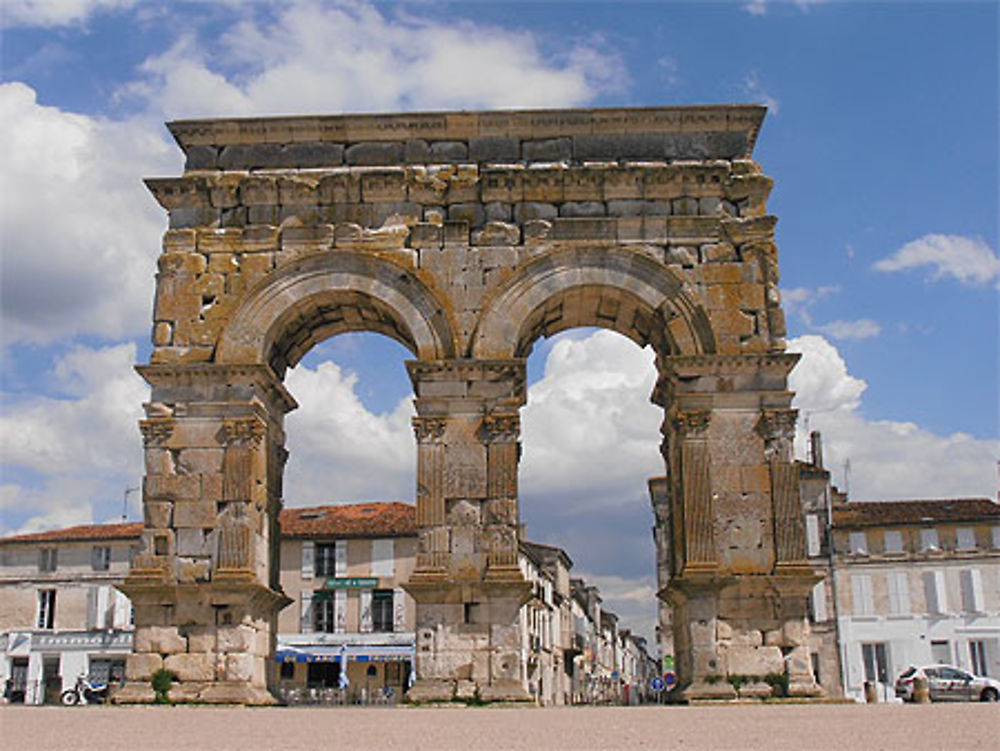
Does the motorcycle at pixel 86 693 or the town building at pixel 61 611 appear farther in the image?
the town building at pixel 61 611

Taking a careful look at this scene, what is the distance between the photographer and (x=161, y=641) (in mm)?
16859

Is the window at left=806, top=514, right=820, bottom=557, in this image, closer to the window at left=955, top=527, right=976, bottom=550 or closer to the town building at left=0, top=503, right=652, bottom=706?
the window at left=955, top=527, right=976, bottom=550

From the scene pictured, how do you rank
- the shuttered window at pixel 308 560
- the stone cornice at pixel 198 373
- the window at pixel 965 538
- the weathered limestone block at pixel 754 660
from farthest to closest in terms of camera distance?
the window at pixel 965 538 → the shuttered window at pixel 308 560 → the stone cornice at pixel 198 373 → the weathered limestone block at pixel 754 660

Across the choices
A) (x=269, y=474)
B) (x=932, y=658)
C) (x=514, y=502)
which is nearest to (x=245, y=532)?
(x=269, y=474)

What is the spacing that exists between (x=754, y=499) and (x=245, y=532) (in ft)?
24.8

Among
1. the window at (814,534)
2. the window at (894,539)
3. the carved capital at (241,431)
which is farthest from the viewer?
the window at (814,534)

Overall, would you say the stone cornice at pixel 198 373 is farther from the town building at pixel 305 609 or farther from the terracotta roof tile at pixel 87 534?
the terracotta roof tile at pixel 87 534

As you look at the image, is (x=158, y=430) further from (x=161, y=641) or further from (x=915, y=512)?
(x=915, y=512)

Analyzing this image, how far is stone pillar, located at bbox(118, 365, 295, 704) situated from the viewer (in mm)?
16719

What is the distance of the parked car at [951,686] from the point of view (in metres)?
27.8

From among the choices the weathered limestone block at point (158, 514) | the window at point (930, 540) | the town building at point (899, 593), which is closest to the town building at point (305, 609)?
the town building at point (899, 593)

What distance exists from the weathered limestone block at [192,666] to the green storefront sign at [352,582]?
72.8 feet

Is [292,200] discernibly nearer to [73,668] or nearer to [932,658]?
[73,668]

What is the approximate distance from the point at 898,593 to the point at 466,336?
101ft
